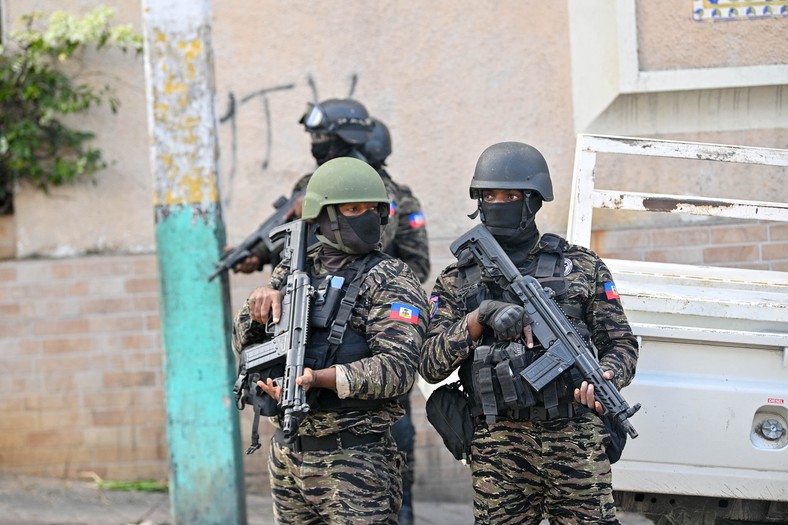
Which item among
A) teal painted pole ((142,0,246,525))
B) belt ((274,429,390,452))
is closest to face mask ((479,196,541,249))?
belt ((274,429,390,452))

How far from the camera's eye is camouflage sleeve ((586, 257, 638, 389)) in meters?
3.52

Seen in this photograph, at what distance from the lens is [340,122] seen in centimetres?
503

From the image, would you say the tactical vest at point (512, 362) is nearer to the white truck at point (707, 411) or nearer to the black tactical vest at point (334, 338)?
the black tactical vest at point (334, 338)

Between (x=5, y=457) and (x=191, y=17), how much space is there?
9.89ft

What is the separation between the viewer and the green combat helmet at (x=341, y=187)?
3.55 metres

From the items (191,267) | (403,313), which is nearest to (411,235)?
(191,267)

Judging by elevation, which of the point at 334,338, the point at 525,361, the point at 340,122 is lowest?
the point at 525,361

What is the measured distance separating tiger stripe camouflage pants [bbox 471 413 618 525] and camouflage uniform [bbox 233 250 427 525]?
0.31m

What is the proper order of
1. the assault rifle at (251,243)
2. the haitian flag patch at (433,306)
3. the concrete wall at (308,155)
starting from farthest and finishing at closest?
1. the concrete wall at (308,155)
2. the assault rifle at (251,243)
3. the haitian flag patch at (433,306)

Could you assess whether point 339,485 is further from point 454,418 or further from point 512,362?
point 512,362

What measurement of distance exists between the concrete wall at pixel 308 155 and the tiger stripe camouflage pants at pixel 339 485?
2710 mm

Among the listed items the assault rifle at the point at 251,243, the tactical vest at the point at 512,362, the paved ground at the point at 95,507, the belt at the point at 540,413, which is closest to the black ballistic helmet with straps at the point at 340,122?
the assault rifle at the point at 251,243

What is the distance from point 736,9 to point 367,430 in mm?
3739

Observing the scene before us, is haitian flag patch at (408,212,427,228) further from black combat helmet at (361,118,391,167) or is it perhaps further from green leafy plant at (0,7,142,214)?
green leafy plant at (0,7,142,214)
